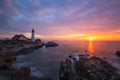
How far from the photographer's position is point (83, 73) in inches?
656

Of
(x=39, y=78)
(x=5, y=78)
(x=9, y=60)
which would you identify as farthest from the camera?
(x=9, y=60)

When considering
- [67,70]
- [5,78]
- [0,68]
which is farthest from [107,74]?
[0,68]

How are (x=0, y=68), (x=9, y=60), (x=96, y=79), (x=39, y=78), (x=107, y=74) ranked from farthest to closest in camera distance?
(x=9, y=60)
(x=0, y=68)
(x=39, y=78)
(x=107, y=74)
(x=96, y=79)

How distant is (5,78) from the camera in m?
17.5

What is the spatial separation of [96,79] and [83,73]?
2481 millimetres

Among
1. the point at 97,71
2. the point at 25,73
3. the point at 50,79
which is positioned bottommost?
the point at 50,79

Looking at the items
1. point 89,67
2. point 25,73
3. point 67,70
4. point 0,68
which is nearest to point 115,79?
point 89,67

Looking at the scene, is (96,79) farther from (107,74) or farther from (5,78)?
(5,78)

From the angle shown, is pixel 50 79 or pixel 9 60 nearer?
pixel 50 79

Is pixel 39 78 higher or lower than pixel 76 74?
lower

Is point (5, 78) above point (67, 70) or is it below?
below

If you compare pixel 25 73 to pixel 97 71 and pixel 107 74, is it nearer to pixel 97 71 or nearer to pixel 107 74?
pixel 97 71

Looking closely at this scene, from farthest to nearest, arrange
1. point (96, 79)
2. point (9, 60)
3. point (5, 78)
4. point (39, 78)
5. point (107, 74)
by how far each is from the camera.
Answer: point (9, 60)
point (39, 78)
point (5, 78)
point (107, 74)
point (96, 79)

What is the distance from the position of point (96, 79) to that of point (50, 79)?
867cm
